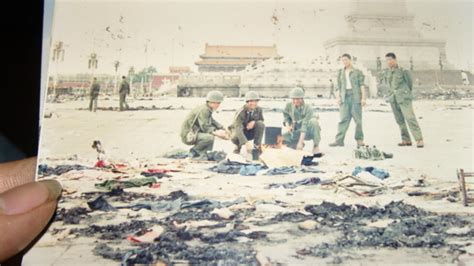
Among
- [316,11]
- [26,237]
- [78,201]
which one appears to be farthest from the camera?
[316,11]

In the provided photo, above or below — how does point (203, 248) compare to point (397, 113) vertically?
below

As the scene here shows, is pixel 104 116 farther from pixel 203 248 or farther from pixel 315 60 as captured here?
pixel 315 60

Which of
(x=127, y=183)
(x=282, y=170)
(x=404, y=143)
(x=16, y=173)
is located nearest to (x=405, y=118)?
(x=404, y=143)

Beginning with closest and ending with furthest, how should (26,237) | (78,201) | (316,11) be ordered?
(26,237), (78,201), (316,11)

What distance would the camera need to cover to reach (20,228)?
0.89m

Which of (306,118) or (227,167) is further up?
(306,118)

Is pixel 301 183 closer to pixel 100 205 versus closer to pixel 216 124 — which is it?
pixel 216 124

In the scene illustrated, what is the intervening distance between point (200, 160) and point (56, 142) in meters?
0.43

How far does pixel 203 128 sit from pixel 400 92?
2.03 ft

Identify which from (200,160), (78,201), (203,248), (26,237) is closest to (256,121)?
(200,160)

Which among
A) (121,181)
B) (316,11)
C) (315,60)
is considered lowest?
(121,181)

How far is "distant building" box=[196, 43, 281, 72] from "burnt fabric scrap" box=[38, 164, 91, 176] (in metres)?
0.46

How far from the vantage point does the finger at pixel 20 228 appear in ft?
2.83

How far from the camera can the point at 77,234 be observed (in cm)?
101
